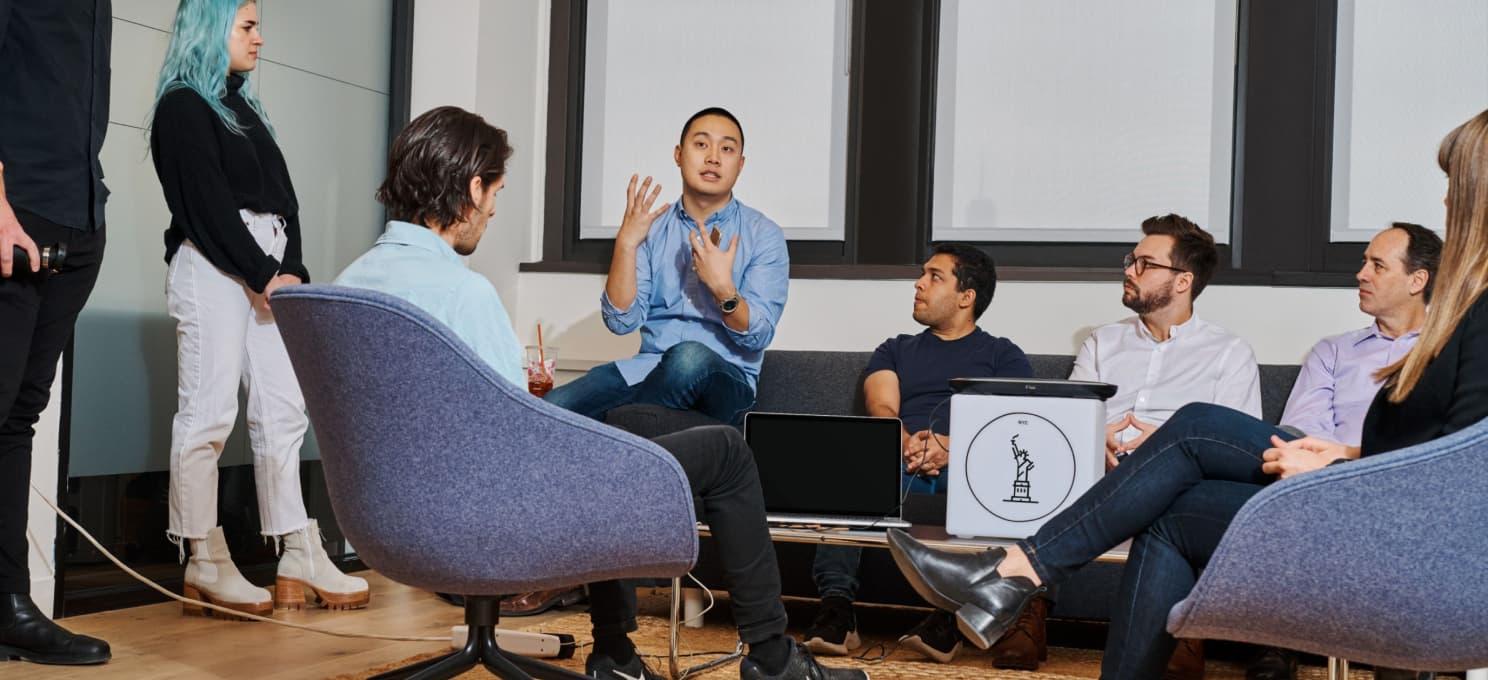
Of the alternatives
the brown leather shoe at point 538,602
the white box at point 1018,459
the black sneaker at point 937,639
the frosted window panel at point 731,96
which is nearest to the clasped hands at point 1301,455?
the white box at point 1018,459

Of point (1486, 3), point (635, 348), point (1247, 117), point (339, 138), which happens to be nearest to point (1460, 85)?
point (1486, 3)

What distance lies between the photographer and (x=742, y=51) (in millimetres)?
4820

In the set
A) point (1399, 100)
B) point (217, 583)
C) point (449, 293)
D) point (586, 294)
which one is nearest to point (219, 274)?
point (217, 583)

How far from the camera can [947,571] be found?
→ 2.20 m

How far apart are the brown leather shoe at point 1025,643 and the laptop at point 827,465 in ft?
1.21

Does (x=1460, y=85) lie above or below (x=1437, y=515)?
above

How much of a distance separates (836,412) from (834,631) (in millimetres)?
909

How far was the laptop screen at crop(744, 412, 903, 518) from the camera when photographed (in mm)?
3164

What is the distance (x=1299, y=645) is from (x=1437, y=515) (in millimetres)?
257

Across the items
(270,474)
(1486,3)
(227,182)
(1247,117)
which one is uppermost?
(1486,3)

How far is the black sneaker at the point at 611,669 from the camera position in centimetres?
244

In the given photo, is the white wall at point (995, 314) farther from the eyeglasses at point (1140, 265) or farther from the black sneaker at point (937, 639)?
the black sneaker at point (937, 639)

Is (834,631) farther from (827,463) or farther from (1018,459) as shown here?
(1018,459)

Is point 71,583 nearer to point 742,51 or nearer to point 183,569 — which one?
point 183,569
